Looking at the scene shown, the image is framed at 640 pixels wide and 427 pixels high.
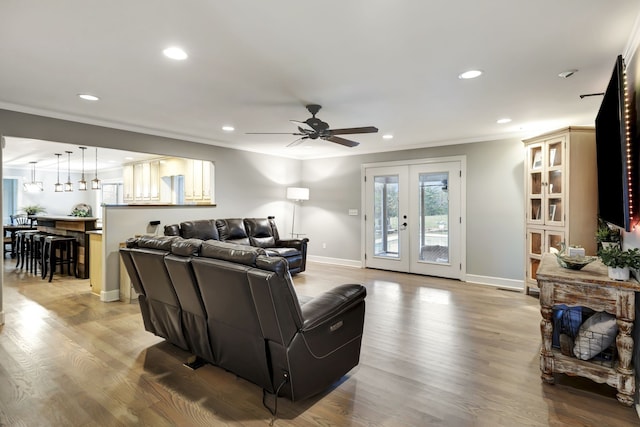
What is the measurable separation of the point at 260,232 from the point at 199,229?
1.28 meters

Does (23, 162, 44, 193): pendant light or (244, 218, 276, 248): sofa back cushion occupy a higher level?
(23, 162, 44, 193): pendant light

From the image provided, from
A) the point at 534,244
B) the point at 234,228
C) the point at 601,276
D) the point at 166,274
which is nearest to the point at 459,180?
the point at 534,244

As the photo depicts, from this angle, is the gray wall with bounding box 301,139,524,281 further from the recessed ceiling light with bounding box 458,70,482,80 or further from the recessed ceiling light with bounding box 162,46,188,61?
the recessed ceiling light with bounding box 162,46,188,61

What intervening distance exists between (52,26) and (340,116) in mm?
2863

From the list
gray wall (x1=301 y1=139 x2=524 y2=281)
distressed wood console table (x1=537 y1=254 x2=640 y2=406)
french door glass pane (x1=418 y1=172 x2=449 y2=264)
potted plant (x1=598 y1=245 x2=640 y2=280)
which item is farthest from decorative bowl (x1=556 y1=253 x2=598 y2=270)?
french door glass pane (x1=418 y1=172 x2=449 y2=264)

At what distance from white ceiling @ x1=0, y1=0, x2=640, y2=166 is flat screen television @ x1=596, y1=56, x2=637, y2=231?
41 centimetres

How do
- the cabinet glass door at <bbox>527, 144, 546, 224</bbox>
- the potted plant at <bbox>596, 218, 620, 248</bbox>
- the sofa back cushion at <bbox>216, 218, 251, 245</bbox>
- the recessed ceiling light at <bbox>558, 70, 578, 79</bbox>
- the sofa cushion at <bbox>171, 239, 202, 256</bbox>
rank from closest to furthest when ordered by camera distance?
the sofa cushion at <bbox>171, 239, 202, 256</bbox> < the recessed ceiling light at <bbox>558, 70, 578, 79</bbox> < the potted plant at <bbox>596, 218, 620, 248</bbox> < the cabinet glass door at <bbox>527, 144, 546, 224</bbox> < the sofa back cushion at <bbox>216, 218, 251, 245</bbox>

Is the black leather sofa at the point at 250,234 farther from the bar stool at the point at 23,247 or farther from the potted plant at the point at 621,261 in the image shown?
the potted plant at the point at 621,261

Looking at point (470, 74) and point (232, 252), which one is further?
point (470, 74)

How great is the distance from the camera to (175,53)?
8.05ft

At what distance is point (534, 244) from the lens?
15.3 feet

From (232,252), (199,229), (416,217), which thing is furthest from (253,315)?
(416,217)

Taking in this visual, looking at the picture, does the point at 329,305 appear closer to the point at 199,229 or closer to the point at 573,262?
the point at 573,262

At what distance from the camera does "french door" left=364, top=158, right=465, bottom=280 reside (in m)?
5.72
